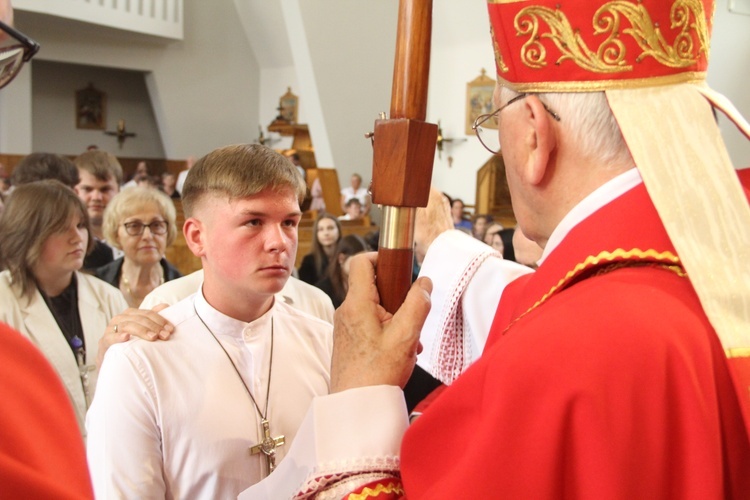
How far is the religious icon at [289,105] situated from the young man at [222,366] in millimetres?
17326

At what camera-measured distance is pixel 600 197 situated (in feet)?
3.96

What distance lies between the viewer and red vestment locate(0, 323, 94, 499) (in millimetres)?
892

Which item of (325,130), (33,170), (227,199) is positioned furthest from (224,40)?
(227,199)

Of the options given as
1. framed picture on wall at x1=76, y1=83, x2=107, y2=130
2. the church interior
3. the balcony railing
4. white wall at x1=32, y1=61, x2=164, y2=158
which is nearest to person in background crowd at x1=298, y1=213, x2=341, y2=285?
the church interior

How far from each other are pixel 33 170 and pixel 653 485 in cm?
417

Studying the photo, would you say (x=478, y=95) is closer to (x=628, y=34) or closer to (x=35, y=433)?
(x=628, y=34)

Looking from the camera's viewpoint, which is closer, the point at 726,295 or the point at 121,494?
the point at 726,295

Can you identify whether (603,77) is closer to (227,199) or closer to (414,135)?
(414,135)

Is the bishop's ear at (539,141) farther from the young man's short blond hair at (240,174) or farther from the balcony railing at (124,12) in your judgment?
the balcony railing at (124,12)

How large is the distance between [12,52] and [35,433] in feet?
1.87

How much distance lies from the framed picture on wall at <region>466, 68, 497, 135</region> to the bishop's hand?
43.3 ft

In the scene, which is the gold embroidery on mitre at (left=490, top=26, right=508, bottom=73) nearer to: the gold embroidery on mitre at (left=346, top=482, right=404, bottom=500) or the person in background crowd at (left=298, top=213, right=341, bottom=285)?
the gold embroidery on mitre at (left=346, top=482, right=404, bottom=500)

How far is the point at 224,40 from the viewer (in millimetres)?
18328

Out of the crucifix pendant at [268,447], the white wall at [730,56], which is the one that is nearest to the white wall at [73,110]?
the white wall at [730,56]
